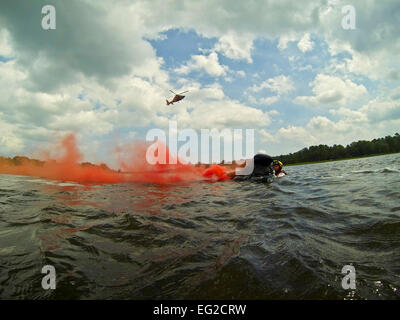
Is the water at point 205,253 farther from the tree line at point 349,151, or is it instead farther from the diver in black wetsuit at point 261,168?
the tree line at point 349,151

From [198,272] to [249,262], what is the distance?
0.83 m

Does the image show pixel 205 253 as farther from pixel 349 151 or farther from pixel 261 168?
pixel 349 151

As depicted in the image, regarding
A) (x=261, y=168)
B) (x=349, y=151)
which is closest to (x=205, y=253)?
(x=261, y=168)

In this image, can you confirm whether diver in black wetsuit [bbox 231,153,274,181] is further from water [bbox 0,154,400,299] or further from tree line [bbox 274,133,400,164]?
tree line [bbox 274,133,400,164]

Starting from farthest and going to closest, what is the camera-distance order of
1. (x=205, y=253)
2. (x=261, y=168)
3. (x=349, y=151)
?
(x=349, y=151) < (x=261, y=168) < (x=205, y=253)

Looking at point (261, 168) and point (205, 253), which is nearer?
point (205, 253)

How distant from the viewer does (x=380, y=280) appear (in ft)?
8.18

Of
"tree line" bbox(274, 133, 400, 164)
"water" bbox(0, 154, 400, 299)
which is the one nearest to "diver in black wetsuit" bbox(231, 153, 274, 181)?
"water" bbox(0, 154, 400, 299)

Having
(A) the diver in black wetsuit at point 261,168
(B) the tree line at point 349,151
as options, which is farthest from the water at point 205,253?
(B) the tree line at point 349,151

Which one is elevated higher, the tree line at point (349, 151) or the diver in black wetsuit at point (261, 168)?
the tree line at point (349, 151)

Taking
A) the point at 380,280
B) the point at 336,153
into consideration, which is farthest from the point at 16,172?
the point at 336,153

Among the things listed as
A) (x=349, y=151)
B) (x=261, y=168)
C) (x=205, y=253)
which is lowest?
(x=205, y=253)

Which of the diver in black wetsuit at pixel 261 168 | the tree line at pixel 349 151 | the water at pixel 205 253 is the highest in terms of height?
the tree line at pixel 349 151
